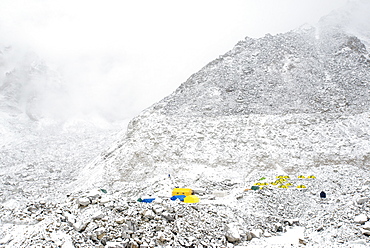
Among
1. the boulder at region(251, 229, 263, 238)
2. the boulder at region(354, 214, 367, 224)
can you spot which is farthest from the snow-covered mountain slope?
the boulder at region(354, 214, 367, 224)

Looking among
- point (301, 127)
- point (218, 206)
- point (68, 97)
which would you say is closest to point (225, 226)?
point (218, 206)

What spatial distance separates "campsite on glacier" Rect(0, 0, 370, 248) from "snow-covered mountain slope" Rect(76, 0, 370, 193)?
0.15 meters

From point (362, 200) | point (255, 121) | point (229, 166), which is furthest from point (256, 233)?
point (255, 121)

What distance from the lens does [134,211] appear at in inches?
484

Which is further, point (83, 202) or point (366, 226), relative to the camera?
point (83, 202)

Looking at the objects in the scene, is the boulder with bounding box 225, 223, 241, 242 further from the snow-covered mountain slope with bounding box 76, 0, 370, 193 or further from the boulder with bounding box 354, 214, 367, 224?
the snow-covered mountain slope with bounding box 76, 0, 370, 193

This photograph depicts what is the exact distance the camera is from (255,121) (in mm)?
32125

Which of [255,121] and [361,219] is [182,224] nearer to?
[361,219]

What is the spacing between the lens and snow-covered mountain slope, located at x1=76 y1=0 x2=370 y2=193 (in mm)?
27547

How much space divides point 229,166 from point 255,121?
794 cm

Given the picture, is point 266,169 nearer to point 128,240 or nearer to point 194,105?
point 194,105

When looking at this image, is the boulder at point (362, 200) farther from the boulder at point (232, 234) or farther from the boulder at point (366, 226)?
the boulder at point (232, 234)

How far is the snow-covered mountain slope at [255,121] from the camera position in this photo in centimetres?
2755

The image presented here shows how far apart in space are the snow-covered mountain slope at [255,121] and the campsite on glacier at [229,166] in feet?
0.51
